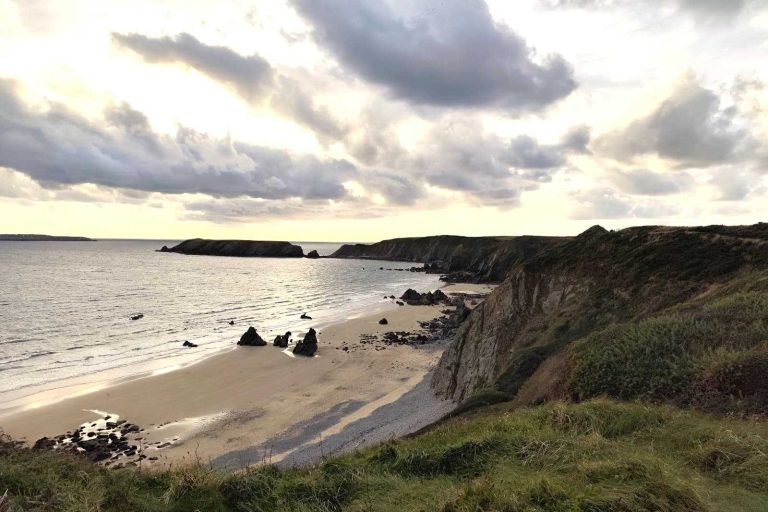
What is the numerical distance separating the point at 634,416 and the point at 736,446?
267 cm

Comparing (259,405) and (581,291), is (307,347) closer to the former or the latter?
(259,405)

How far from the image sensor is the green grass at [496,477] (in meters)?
6.87

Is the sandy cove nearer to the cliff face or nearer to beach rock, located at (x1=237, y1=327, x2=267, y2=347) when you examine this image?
beach rock, located at (x1=237, y1=327, x2=267, y2=347)

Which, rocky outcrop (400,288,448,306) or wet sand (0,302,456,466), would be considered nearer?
wet sand (0,302,456,466)

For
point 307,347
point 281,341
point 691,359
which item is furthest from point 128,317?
point 691,359

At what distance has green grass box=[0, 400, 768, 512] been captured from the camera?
687 cm

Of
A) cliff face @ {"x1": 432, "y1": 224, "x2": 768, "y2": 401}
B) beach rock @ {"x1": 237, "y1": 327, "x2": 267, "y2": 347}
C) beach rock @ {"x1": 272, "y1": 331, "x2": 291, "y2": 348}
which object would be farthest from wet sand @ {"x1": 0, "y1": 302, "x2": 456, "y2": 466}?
cliff face @ {"x1": 432, "y1": 224, "x2": 768, "y2": 401}

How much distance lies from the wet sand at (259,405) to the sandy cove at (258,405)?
0.20 ft

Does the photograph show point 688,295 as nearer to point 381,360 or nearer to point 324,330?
point 381,360

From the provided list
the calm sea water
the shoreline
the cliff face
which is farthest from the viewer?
the calm sea water

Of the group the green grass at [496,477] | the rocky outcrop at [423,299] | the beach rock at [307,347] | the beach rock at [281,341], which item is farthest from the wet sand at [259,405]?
the rocky outcrop at [423,299]

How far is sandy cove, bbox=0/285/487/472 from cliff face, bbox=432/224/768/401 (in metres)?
3.73

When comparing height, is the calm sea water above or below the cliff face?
below

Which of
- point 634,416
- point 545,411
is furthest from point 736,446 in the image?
point 545,411
